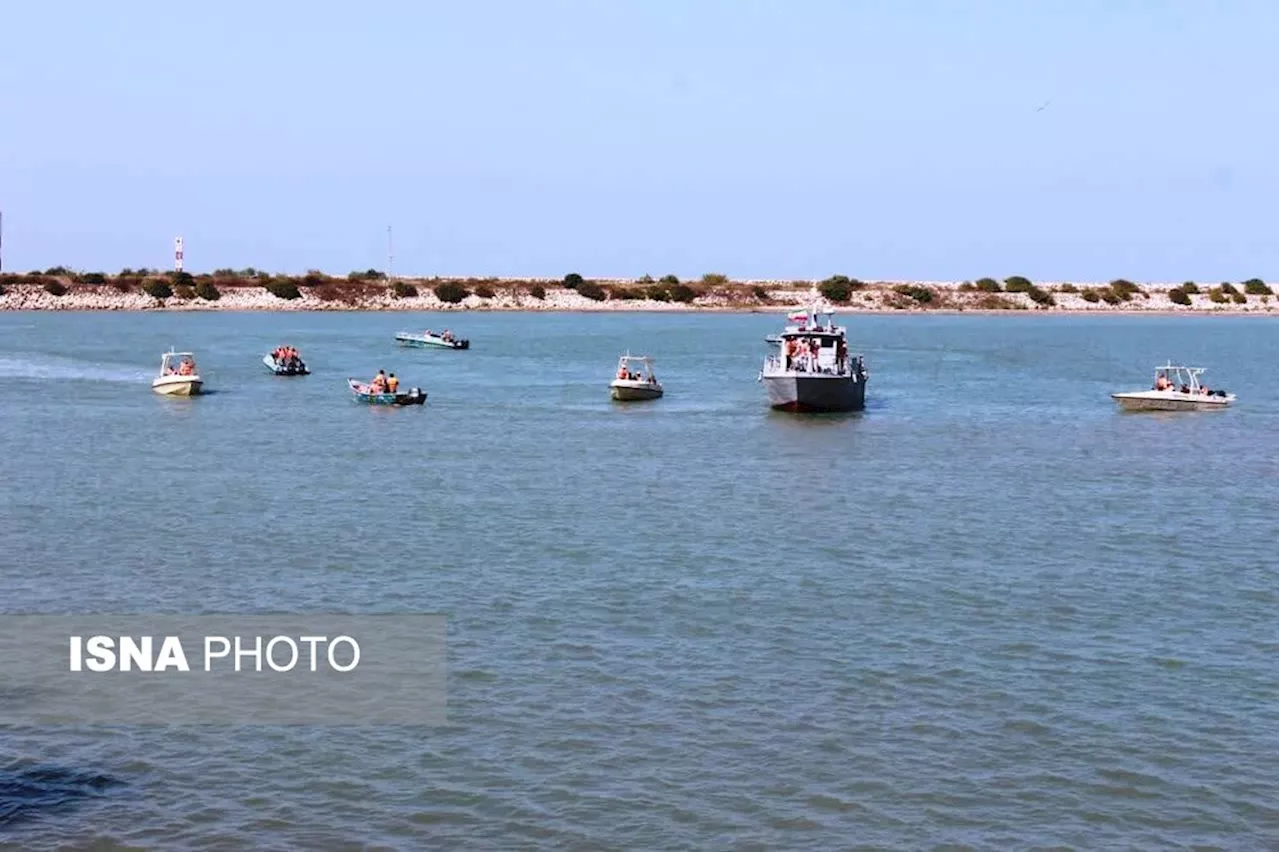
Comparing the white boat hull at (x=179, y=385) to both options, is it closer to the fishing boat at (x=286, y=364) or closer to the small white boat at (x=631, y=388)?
the fishing boat at (x=286, y=364)

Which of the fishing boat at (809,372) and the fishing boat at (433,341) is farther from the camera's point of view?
the fishing boat at (433,341)

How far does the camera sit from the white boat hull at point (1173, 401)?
272 ft

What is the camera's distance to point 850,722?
89.3 ft

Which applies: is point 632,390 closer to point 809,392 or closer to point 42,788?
point 809,392

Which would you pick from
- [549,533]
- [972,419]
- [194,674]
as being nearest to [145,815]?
[194,674]

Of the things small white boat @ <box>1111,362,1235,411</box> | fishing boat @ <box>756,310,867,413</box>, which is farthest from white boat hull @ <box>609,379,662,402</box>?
small white boat @ <box>1111,362,1235,411</box>

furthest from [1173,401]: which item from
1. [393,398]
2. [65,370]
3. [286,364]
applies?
[65,370]

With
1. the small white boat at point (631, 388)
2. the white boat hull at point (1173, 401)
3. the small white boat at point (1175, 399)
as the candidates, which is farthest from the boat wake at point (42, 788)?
the white boat hull at point (1173, 401)

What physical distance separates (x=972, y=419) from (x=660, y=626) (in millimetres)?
51374

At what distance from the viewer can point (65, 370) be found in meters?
109

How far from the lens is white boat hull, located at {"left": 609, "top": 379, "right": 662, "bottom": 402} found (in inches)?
3430

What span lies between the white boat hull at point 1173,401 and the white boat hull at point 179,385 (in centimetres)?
4825

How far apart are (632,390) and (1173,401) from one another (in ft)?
89.6

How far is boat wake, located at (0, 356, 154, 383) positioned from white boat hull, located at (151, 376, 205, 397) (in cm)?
1217
